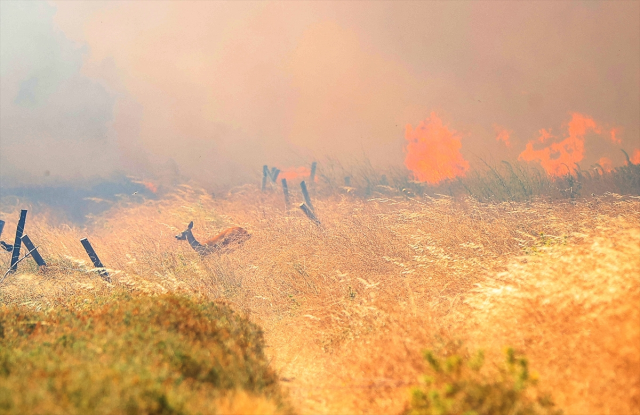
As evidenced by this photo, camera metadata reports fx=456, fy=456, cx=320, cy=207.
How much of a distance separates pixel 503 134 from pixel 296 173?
32.8 feet

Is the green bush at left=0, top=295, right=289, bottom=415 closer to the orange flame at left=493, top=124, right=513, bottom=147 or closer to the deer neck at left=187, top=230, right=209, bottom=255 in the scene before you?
the deer neck at left=187, top=230, right=209, bottom=255

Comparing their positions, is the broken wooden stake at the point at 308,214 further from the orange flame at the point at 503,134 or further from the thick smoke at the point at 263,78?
the orange flame at the point at 503,134

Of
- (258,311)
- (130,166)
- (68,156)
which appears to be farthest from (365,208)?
(68,156)

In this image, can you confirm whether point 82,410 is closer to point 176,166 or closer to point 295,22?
point 176,166

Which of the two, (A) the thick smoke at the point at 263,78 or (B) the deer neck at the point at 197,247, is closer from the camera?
(B) the deer neck at the point at 197,247

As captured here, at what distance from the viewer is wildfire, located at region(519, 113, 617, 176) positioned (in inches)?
703

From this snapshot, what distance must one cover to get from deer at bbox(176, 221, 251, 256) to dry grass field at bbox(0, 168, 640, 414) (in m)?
0.31

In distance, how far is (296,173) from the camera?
2323 centimetres

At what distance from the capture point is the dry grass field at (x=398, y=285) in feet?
16.0

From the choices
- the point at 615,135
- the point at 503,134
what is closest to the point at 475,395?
the point at 615,135

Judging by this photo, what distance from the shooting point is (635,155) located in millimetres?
16656

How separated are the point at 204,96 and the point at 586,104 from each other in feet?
67.5

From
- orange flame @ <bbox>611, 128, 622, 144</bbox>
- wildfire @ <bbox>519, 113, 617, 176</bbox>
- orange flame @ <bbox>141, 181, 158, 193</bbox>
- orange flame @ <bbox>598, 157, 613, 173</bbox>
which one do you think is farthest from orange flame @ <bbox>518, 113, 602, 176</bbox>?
orange flame @ <bbox>141, 181, 158, 193</bbox>

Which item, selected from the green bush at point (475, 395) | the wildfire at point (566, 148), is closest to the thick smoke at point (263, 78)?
the wildfire at point (566, 148)
